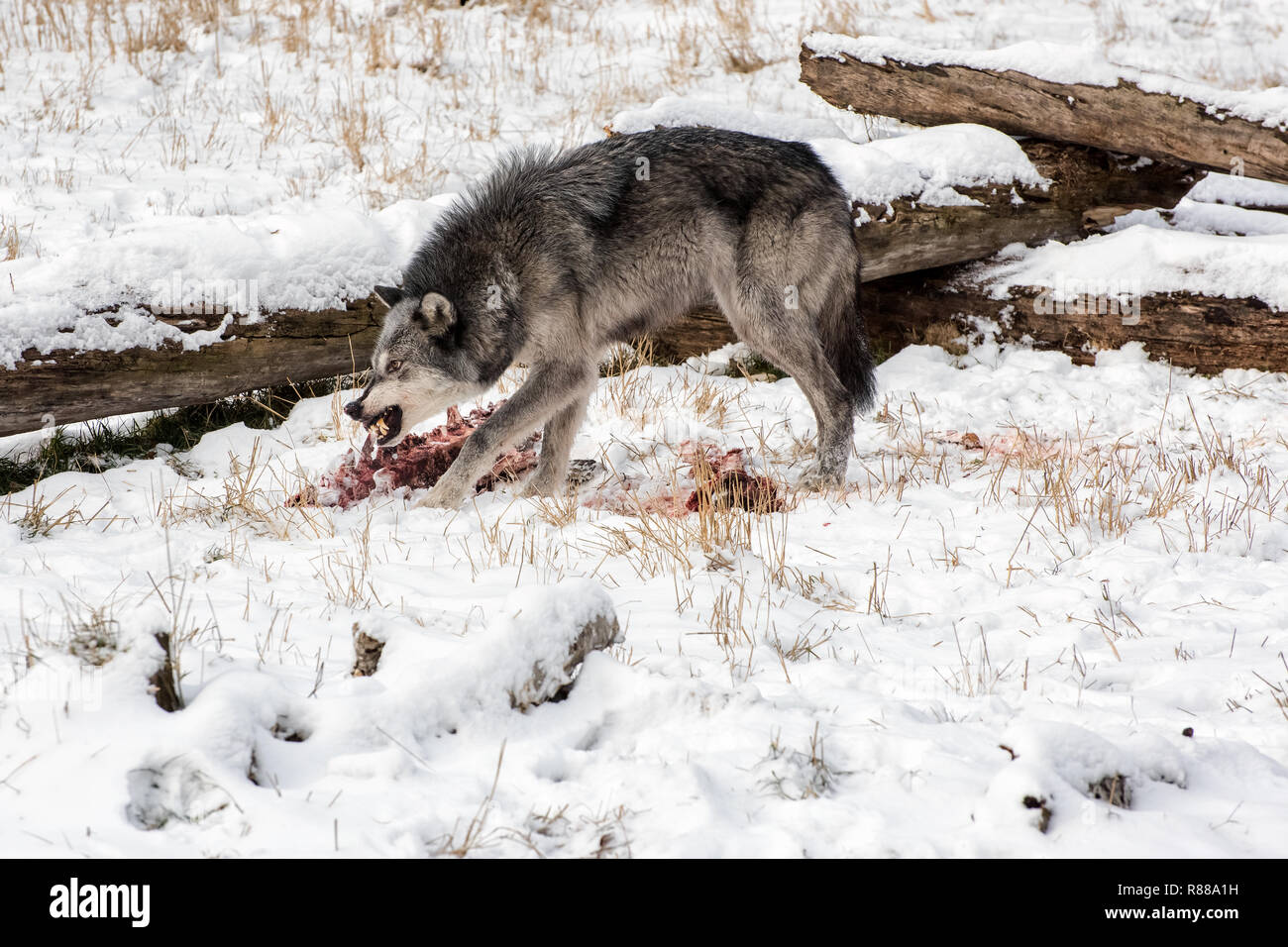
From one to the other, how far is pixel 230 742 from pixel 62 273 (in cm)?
406

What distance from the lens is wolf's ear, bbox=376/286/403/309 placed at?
5668 mm

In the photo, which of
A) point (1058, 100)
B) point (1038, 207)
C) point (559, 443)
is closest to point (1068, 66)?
point (1058, 100)

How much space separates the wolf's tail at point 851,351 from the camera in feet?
20.9

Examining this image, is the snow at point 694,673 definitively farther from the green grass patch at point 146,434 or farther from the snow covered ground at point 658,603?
the green grass patch at point 146,434

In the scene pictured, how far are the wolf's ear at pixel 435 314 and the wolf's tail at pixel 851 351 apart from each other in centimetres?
237

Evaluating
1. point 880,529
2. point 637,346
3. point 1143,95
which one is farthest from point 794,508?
point 1143,95

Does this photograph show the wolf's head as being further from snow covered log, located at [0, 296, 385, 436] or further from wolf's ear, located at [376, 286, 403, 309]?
snow covered log, located at [0, 296, 385, 436]

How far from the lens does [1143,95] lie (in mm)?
7020

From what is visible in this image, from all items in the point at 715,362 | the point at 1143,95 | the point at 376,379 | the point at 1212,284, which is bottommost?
the point at 715,362

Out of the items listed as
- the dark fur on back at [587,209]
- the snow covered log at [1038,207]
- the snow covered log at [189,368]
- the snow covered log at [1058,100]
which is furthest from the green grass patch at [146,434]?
the snow covered log at [1058,100]

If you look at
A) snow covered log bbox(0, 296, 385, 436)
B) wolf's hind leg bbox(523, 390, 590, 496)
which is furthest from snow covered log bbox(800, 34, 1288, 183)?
snow covered log bbox(0, 296, 385, 436)

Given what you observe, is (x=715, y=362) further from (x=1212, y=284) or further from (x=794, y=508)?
(x=1212, y=284)

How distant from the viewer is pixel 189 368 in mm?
5734

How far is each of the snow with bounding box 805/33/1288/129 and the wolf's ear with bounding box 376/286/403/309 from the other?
182 inches
